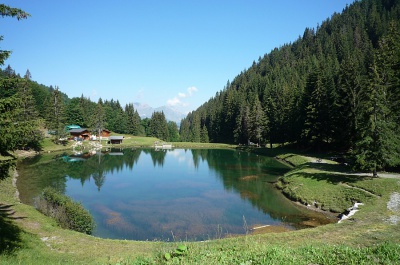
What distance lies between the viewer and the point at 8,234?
55.8 ft

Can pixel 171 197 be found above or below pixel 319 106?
below

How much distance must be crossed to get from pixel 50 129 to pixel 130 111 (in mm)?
59145

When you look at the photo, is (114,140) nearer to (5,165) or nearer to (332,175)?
(332,175)

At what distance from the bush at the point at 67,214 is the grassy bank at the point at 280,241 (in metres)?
1.15

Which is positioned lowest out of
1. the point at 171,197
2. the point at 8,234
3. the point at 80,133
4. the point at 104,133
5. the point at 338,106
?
the point at 171,197

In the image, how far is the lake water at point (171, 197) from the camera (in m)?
26.0

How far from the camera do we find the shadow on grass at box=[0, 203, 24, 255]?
1472cm

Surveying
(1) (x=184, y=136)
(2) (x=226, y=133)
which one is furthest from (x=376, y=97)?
(1) (x=184, y=136)

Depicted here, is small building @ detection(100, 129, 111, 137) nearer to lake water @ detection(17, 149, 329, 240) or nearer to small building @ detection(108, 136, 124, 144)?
small building @ detection(108, 136, 124, 144)

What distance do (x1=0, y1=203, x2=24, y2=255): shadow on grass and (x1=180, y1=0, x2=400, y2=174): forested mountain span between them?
31569mm

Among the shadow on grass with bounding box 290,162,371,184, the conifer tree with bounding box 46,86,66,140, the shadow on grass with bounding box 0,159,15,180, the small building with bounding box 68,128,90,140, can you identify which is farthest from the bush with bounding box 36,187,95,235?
the small building with bounding box 68,128,90,140

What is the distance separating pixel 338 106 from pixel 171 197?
3717 centimetres

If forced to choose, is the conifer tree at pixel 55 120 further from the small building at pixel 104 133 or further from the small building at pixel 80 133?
the small building at pixel 104 133

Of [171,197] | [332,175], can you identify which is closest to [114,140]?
[171,197]
